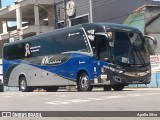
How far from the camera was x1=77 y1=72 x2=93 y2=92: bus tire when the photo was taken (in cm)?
2375

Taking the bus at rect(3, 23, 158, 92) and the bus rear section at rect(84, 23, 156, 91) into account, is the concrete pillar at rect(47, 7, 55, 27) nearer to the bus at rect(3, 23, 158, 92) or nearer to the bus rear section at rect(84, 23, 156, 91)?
the bus at rect(3, 23, 158, 92)

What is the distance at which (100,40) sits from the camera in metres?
22.9

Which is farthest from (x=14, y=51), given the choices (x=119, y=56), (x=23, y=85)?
(x=119, y=56)

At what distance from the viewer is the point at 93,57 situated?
2306 centimetres

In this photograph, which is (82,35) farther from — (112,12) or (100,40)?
(112,12)

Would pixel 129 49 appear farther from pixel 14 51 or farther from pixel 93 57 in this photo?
pixel 14 51

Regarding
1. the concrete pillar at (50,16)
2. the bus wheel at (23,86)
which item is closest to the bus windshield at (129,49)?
the bus wheel at (23,86)

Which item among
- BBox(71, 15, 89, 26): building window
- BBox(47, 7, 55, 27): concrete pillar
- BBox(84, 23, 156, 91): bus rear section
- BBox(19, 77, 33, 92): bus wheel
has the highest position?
BBox(47, 7, 55, 27): concrete pillar

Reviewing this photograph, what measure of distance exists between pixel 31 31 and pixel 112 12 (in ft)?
39.7

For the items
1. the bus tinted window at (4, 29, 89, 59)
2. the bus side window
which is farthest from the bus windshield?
the bus tinted window at (4, 29, 89, 59)

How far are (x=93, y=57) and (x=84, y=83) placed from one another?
6.11 ft

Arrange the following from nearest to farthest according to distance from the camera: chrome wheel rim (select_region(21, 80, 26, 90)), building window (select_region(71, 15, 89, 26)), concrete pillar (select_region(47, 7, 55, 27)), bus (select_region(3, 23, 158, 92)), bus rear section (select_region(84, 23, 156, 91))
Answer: bus rear section (select_region(84, 23, 156, 91)) < bus (select_region(3, 23, 158, 92)) < chrome wheel rim (select_region(21, 80, 26, 90)) < building window (select_region(71, 15, 89, 26)) < concrete pillar (select_region(47, 7, 55, 27))

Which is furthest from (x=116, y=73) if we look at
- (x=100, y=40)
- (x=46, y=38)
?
(x=46, y=38)

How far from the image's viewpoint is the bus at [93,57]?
74.1ft
